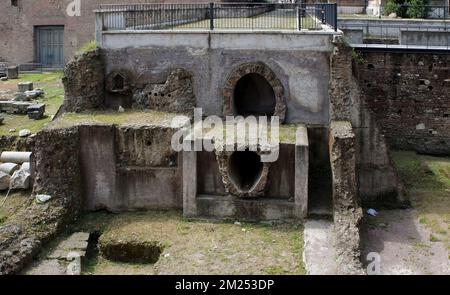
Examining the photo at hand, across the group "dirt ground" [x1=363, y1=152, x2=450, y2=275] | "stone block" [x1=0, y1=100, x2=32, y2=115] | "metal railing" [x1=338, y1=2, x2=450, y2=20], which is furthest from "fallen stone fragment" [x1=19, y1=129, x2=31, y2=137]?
"metal railing" [x1=338, y1=2, x2=450, y2=20]

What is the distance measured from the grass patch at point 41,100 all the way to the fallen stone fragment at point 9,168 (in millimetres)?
1270

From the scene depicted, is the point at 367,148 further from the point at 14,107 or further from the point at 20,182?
the point at 14,107

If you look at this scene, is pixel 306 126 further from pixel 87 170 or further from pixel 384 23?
pixel 384 23

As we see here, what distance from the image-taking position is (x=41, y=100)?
860 inches

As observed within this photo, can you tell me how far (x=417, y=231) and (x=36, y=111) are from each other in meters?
11.1

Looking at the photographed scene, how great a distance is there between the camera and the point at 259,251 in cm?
1235

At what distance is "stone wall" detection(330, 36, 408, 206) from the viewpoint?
50.0ft

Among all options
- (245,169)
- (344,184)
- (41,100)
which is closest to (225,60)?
(245,169)

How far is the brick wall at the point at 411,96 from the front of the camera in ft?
66.2

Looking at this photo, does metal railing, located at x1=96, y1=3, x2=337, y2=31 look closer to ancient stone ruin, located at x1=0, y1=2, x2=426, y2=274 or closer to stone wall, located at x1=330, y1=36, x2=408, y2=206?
ancient stone ruin, located at x1=0, y1=2, x2=426, y2=274

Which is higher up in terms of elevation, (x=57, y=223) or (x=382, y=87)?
(x=382, y=87)

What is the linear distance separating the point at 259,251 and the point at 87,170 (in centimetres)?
450

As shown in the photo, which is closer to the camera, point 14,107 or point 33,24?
point 14,107

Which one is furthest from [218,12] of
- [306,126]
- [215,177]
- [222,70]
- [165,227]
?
[165,227]
